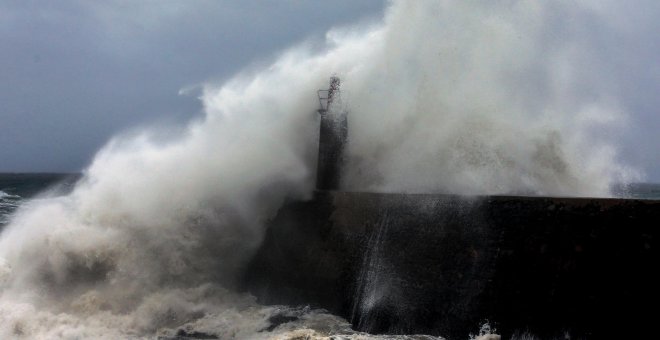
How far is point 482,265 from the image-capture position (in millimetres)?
5602

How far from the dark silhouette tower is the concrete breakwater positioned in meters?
1.08

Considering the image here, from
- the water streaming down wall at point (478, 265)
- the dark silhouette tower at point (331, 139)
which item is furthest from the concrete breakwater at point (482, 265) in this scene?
the dark silhouette tower at point (331, 139)

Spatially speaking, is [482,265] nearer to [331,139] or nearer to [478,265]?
[478,265]

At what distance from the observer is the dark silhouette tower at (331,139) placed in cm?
972

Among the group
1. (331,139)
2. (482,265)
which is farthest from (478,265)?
(331,139)

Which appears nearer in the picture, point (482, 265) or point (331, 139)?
point (482, 265)

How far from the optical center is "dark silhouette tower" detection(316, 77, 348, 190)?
972 centimetres

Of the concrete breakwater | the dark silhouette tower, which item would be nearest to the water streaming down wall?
the concrete breakwater

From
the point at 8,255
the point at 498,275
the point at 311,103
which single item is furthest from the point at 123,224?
the point at 498,275

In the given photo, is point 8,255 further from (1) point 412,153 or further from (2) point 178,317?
(1) point 412,153

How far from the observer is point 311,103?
11.3 metres

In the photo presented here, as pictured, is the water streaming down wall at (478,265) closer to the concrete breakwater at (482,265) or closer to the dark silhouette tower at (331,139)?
the concrete breakwater at (482,265)

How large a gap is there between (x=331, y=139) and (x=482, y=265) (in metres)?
4.87

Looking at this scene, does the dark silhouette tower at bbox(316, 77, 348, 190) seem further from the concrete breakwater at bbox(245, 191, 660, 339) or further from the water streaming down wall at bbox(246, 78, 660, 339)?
the concrete breakwater at bbox(245, 191, 660, 339)
